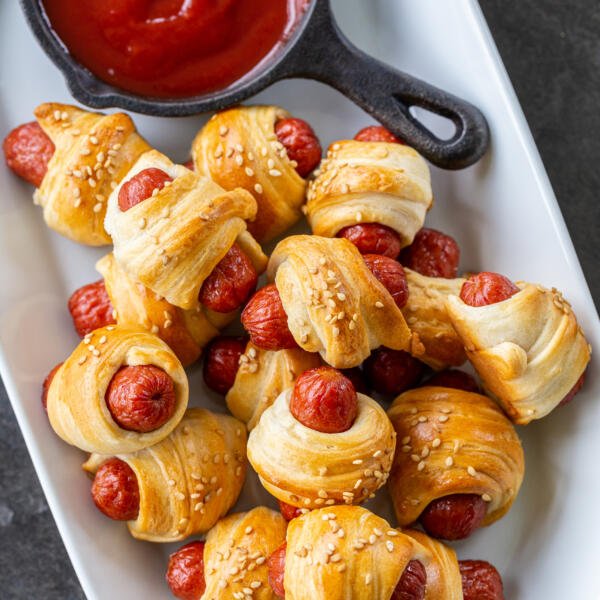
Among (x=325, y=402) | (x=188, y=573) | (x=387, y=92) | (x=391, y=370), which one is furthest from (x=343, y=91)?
(x=188, y=573)

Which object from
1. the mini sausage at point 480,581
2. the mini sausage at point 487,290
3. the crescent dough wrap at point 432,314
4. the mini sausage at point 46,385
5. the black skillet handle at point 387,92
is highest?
the black skillet handle at point 387,92

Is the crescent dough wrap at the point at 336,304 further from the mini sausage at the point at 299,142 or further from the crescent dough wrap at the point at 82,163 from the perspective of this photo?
the crescent dough wrap at the point at 82,163

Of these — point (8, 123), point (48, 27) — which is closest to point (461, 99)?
point (48, 27)

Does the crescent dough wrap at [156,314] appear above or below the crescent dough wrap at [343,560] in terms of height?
above

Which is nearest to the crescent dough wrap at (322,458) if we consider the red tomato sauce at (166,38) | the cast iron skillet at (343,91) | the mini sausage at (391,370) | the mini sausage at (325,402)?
the mini sausage at (325,402)

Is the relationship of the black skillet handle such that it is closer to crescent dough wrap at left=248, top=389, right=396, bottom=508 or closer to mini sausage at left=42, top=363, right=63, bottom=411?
crescent dough wrap at left=248, top=389, right=396, bottom=508

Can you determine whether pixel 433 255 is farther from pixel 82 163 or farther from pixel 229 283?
pixel 82 163
